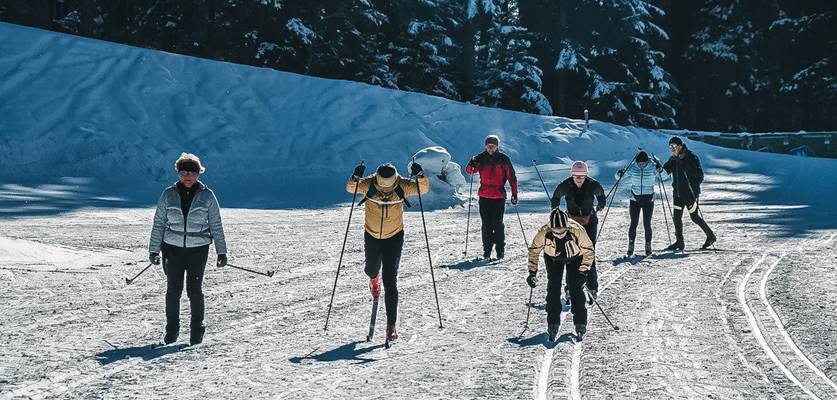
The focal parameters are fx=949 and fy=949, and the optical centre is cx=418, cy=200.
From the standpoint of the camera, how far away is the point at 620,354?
8117mm

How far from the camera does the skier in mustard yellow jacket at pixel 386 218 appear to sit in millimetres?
8391

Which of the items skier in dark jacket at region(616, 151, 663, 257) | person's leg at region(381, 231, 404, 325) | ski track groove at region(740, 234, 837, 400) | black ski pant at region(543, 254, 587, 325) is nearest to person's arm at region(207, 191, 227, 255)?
person's leg at region(381, 231, 404, 325)

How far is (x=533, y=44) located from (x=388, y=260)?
118 feet

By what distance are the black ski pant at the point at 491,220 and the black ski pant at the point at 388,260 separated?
211 inches

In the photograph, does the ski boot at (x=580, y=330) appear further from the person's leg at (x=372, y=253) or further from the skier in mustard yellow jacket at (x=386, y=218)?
the person's leg at (x=372, y=253)

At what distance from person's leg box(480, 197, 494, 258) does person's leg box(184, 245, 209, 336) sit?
20.3 ft

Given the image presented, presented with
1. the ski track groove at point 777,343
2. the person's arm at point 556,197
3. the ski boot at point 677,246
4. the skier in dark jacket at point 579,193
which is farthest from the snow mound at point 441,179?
the person's arm at point 556,197

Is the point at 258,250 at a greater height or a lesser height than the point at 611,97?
lesser

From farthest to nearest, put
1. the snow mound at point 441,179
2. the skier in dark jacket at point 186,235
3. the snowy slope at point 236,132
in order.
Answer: the snowy slope at point 236,132, the snow mound at point 441,179, the skier in dark jacket at point 186,235

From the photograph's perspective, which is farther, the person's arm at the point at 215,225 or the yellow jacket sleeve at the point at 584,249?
the yellow jacket sleeve at the point at 584,249

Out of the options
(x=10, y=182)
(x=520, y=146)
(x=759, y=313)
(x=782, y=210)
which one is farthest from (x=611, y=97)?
(x=759, y=313)

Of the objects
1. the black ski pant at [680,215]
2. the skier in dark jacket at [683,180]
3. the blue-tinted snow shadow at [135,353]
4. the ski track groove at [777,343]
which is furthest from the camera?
the black ski pant at [680,215]

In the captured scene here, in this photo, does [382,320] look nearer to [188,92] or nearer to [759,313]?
[759,313]

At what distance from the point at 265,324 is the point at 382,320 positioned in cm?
117
